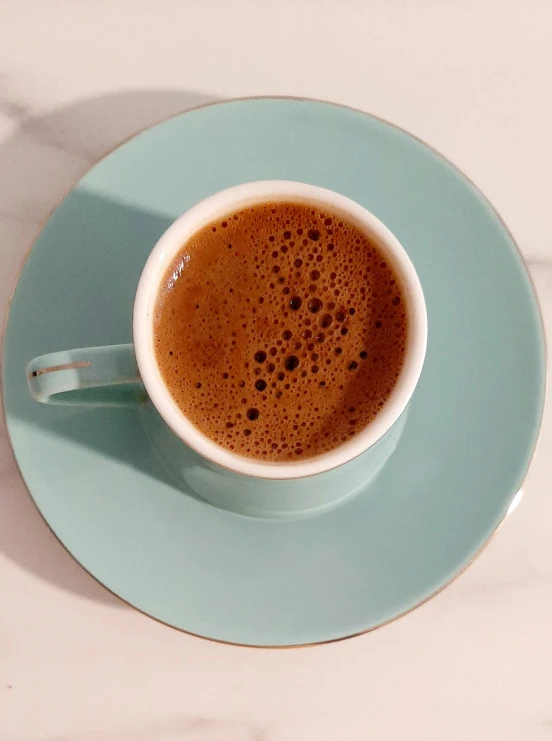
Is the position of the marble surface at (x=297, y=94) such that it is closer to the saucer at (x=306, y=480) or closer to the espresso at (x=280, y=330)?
the saucer at (x=306, y=480)

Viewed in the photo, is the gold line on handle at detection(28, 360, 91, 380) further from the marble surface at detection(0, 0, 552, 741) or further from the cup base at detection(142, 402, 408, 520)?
the marble surface at detection(0, 0, 552, 741)

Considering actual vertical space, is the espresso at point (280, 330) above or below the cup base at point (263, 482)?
above

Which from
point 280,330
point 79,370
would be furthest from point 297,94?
point 79,370

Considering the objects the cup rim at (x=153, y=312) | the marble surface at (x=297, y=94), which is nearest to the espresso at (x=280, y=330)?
the cup rim at (x=153, y=312)

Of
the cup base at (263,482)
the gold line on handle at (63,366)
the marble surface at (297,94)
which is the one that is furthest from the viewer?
the marble surface at (297,94)

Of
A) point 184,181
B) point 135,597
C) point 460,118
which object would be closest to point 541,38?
point 460,118

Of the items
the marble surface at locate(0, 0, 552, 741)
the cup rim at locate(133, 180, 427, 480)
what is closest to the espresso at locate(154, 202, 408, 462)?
the cup rim at locate(133, 180, 427, 480)
